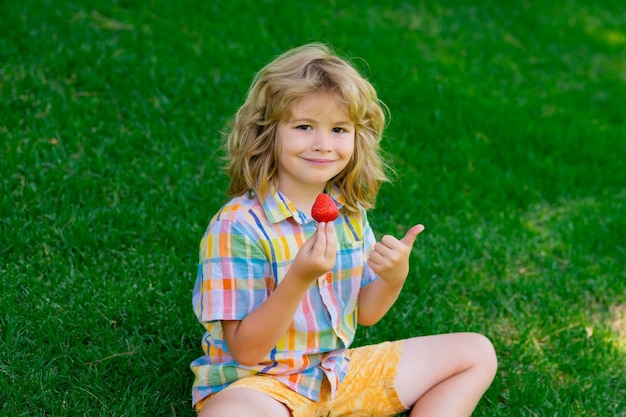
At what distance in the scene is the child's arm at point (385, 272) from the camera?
2.09 meters

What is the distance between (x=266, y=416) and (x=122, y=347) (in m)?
0.73

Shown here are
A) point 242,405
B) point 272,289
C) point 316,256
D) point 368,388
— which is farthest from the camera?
point 368,388

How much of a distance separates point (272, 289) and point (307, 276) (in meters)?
0.27

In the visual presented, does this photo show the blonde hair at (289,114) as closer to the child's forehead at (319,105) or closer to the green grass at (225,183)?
the child's forehead at (319,105)

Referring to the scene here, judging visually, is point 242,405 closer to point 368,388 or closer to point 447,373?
point 368,388

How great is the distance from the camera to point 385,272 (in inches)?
84.2

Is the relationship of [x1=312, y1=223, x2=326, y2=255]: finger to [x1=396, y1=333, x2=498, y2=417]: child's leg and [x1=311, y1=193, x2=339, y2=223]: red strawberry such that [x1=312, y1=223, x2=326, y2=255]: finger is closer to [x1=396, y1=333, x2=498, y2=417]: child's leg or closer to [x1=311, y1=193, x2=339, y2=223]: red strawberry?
[x1=311, y1=193, x2=339, y2=223]: red strawberry

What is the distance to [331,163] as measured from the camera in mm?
2135

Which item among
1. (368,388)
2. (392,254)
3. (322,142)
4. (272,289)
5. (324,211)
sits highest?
(322,142)

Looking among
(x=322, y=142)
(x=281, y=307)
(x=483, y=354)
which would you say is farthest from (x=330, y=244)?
(x=483, y=354)

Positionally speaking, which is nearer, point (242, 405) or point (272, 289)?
point (242, 405)

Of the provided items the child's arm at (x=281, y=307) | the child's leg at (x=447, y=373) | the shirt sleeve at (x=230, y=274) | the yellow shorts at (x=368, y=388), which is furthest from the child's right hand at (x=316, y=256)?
the child's leg at (x=447, y=373)

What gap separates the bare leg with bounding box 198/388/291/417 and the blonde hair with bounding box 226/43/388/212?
52 cm

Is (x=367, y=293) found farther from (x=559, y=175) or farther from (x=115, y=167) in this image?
(x=559, y=175)
